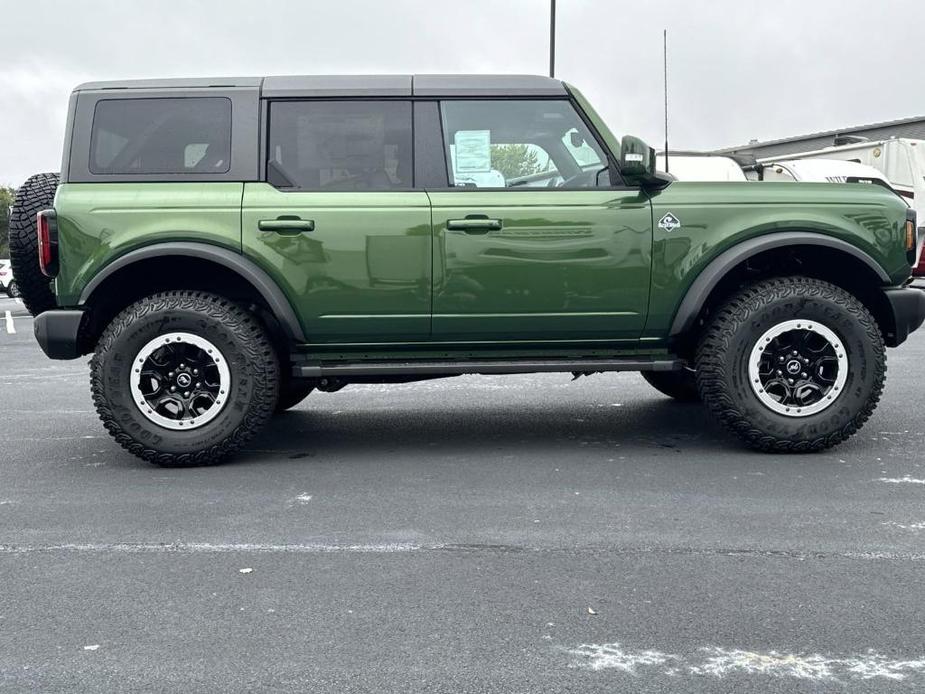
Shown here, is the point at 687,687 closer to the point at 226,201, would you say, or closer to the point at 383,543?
the point at 383,543

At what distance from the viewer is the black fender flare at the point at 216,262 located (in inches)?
200

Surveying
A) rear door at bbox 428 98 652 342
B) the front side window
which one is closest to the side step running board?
rear door at bbox 428 98 652 342

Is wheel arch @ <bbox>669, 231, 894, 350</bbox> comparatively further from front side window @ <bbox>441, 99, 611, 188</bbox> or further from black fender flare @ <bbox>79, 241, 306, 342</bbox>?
black fender flare @ <bbox>79, 241, 306, 342</bbox>

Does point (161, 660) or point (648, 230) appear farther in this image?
point (648, 230)

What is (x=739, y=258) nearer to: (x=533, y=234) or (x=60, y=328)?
(x=533, y=234)

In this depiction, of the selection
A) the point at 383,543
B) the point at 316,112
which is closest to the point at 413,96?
the point at 316,112

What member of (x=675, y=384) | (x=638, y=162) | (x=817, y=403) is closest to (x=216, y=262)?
(x=638, y=162)

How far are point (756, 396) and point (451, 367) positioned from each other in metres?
1.57

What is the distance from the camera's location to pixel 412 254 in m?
5.21

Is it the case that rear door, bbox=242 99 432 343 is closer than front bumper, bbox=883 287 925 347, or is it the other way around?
rear door, bbox=242 99 432 343

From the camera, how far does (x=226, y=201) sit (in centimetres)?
518

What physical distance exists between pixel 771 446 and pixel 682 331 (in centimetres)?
75

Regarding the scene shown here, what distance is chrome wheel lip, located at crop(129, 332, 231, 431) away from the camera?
17.0ft

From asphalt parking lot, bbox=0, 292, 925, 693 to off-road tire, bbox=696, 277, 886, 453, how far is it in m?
0.14
